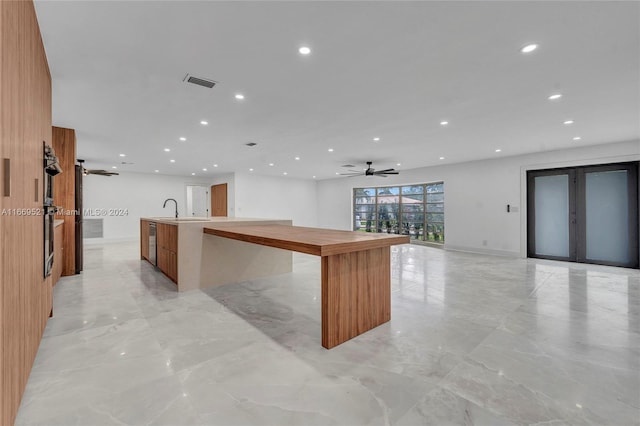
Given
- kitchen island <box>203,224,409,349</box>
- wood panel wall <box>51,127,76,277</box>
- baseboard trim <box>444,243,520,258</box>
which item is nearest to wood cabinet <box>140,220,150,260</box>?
wood panel wall <box>51,127,76,277</box>

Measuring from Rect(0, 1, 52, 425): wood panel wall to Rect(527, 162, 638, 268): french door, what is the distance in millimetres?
8397

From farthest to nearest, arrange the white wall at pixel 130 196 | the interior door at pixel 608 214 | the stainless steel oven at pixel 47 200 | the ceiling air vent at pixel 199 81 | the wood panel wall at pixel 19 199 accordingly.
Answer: the white wall at pixel 130 196 < the interior door at pixel 608 214 < the ceiling air vent at pixel 199 81 < the stainless steel oven at pixel 47 200 < the wood panel wall at pixel 19 199

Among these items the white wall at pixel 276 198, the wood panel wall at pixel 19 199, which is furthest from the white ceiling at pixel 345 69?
the white wall at pixel 276 198

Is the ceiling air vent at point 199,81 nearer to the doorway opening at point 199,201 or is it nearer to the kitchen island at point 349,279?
the kitchen island at point 349,279

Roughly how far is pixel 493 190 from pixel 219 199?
9.00 m

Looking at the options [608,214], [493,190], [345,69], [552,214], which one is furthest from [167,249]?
[608,214]

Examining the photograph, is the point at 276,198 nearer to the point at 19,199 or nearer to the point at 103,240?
the point at 103,240

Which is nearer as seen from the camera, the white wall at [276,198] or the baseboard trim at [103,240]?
the baseboard trim at [103,240]

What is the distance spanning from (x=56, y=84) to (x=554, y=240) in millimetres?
9038

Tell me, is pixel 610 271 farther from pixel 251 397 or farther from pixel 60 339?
pixel 60 339

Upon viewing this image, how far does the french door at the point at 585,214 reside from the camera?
18.3 ft

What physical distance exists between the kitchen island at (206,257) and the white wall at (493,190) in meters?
5.45

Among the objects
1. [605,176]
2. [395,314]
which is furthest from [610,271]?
[395,314]

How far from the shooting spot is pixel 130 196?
9922 mm
